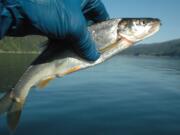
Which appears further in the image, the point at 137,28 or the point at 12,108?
the point at 12,108

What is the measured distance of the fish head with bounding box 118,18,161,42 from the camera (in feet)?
18.8

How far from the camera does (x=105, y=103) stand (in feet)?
102

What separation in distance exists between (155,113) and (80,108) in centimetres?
655

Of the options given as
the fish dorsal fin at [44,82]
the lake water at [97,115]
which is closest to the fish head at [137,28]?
the fish dorsal fin at [44,82]

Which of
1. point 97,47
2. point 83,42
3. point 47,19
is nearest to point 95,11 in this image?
point 97,47

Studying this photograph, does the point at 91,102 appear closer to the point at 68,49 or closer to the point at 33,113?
the point at 33,113

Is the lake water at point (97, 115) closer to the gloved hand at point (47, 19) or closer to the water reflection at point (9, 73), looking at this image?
the water reflection at point (9, 73)

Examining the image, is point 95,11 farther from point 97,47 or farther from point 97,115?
point 97,115

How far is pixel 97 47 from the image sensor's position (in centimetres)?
567

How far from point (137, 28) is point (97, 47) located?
89cm

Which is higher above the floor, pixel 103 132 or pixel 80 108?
pixel 103 132

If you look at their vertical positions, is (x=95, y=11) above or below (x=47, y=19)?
below

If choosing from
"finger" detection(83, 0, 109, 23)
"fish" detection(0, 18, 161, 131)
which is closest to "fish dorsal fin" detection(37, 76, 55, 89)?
"fish" detection(0, 18, 161, 131)

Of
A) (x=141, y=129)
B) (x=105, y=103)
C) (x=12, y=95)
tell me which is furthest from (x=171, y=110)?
(x=12, y=95)
